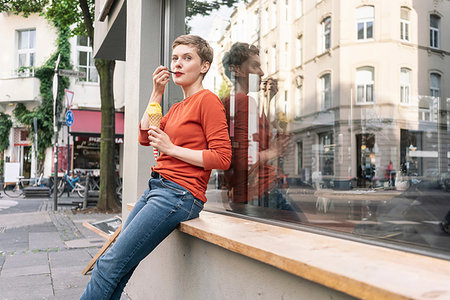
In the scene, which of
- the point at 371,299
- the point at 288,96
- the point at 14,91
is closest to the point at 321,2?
the point at 288,96

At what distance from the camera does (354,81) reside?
505cm

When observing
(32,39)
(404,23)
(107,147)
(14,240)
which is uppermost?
(32,39)

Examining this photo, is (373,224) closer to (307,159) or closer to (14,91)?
(307,159)

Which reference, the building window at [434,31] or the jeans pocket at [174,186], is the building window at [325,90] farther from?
the jeans pocket at [174,186]

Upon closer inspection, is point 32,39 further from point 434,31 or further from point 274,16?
point 434,31

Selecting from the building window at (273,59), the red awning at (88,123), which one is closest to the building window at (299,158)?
the building window at (273,59)

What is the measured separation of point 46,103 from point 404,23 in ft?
69.5

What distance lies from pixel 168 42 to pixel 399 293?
9.99 ft

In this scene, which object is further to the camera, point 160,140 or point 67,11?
point 67,11

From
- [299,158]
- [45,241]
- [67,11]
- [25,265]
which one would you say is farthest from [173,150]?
[67,11]

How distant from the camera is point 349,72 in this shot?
4.91 m

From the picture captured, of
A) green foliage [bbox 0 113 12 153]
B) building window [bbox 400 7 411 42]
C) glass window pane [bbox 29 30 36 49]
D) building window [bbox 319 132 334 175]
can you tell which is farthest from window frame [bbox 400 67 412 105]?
glass window pane [bbox 29 30 36 49]

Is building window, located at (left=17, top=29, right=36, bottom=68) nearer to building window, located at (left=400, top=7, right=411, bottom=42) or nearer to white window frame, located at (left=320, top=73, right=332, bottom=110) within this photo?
white window frame, located at (left=320, top=73, right=332, bottom=110)

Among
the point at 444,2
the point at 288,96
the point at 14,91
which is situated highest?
the point at 14,91
